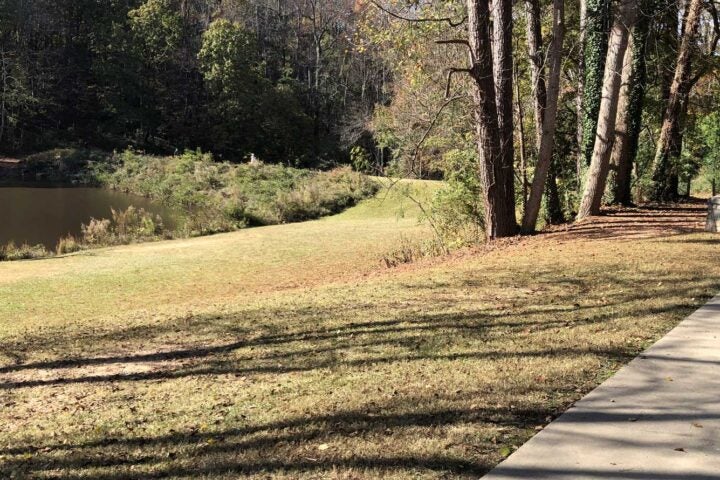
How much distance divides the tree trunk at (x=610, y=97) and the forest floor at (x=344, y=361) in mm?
2127

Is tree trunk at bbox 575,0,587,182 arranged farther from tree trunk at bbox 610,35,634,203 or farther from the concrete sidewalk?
the concrete sidewalk

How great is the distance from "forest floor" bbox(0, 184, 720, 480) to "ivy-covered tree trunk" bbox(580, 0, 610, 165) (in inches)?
170

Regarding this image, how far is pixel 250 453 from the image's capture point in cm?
388

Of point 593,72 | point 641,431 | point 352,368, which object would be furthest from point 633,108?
point 641,431

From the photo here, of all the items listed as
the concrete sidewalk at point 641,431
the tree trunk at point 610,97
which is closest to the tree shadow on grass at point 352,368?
the concrete sidewalk at point 641,431

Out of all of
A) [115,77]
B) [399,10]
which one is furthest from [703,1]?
[115,77]

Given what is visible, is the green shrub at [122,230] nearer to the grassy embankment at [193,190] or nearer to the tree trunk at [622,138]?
the grassy embankment at [193,190]

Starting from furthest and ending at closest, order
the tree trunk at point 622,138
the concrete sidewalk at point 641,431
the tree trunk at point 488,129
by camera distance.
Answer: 1. the tree trunk at point 622,138
2. the tree trunk at point 488,129
3. the concrete sidewalk at point 641,431

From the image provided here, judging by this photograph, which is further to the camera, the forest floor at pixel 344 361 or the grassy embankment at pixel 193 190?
the grassy embankment at pixel 193 190

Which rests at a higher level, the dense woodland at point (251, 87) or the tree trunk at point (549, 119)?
the dense woodland at point (251, 87)

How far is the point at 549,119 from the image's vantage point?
12.5 m

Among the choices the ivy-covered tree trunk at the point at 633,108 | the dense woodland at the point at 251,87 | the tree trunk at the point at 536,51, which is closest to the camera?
the tree trunk at the point at 536,51

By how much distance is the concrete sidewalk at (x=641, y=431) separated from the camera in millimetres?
3449

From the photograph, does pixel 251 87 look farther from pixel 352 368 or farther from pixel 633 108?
pixel 352 368
